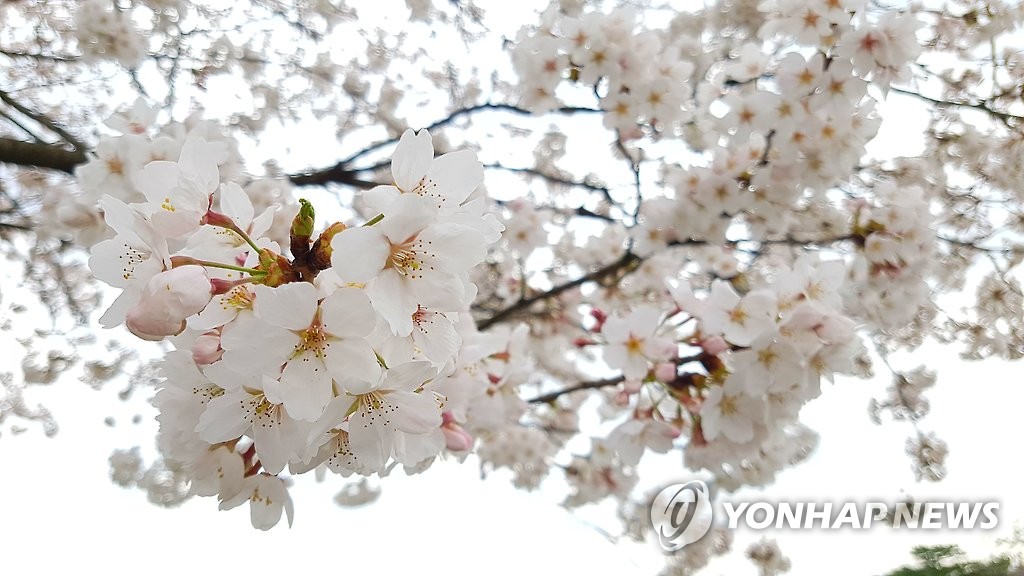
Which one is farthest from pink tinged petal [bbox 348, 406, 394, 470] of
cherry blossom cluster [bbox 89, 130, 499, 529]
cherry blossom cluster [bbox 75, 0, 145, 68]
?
cherry blossom cluster [bbox 75, 0, 145, 68]

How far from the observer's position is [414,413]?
0.87 meters

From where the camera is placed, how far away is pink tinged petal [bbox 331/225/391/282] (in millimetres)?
757

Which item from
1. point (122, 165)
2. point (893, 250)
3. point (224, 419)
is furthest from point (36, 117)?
point (893, 250)

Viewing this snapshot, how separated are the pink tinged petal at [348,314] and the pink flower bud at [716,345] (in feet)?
3.71

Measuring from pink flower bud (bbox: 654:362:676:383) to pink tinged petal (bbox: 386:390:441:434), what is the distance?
973 mm

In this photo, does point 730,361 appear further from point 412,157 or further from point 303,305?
point 303,305

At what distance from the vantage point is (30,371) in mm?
4148

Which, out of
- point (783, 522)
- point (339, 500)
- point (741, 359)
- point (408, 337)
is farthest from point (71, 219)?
point (783, 522)

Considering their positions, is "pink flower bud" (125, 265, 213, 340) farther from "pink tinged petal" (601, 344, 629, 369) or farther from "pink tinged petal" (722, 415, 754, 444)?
"pink tinged petal" (722, 415, 754, 444)

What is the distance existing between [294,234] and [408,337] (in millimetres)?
229

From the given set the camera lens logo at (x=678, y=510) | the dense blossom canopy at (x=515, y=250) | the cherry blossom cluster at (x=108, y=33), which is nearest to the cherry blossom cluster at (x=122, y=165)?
the dense blossom canopy at (x=515, y=250)

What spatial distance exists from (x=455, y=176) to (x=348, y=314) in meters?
0.28

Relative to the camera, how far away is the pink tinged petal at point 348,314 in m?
0.75

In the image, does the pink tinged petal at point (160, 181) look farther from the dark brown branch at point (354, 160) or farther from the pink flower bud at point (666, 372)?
the dark brown branch at point (354, 160)
